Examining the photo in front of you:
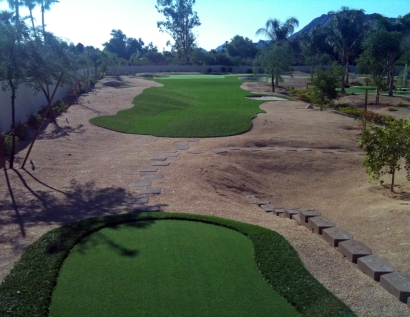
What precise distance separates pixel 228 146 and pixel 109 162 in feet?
15.0

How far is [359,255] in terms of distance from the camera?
6.13m

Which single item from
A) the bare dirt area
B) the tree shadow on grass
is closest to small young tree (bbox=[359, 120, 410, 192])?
the bare dirt area

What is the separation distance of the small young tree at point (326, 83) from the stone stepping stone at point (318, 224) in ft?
64.5

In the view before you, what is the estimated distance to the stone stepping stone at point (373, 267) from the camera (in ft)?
18.4

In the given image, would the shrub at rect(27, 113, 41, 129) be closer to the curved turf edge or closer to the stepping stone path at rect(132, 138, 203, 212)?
the stepping stone path at rect(132, 138, 203, 212)

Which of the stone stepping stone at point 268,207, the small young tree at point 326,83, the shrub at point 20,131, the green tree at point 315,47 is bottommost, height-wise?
the stone stepping stone at point 268,207

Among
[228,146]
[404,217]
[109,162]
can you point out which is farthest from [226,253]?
[228,146]

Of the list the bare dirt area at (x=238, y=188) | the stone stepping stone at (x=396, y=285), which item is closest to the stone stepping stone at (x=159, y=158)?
the bare dirt area at (x=238, y=188)

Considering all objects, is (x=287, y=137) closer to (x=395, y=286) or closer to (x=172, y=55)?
(x=395, y=286)

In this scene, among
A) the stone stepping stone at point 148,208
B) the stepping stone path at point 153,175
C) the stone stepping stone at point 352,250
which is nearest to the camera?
the stone stepping stone at point 352,250

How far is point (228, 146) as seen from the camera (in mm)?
15523

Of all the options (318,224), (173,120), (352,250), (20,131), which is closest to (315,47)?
(173,120)

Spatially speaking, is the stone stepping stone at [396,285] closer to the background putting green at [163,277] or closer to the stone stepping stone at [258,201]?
the background putting green at [163,277]

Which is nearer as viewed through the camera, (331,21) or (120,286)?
(120,286)
